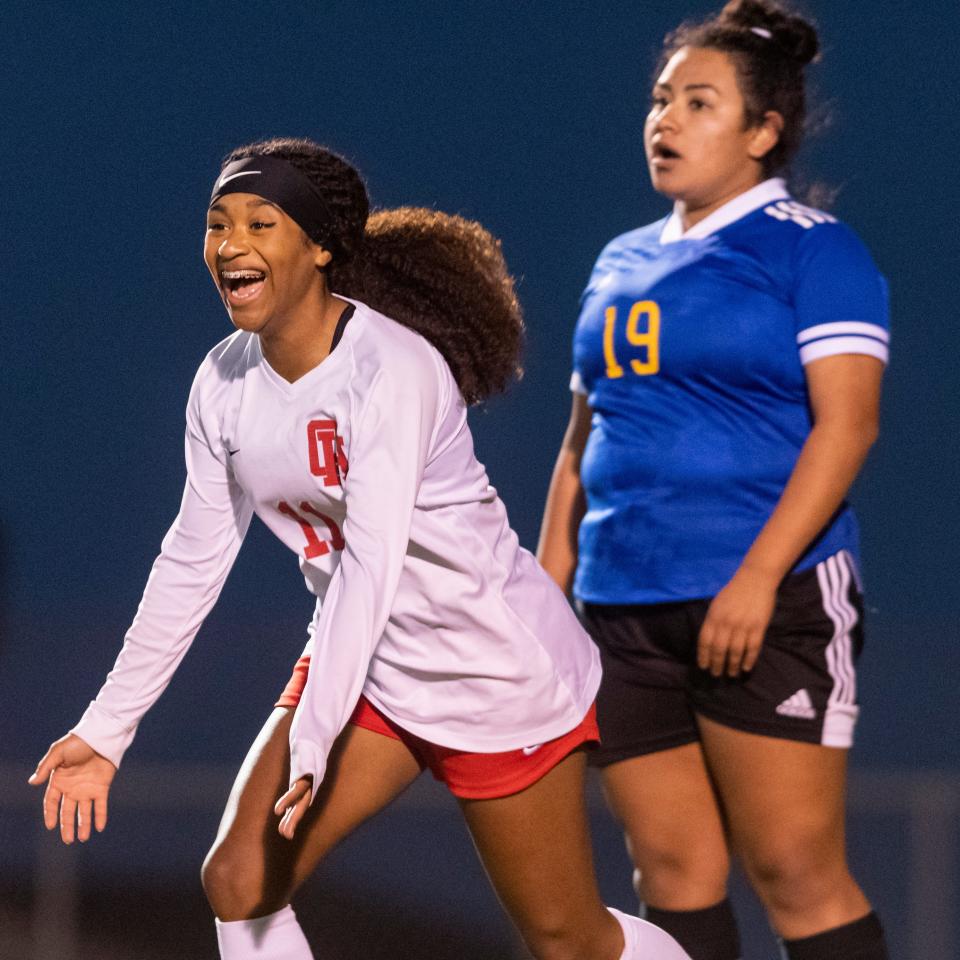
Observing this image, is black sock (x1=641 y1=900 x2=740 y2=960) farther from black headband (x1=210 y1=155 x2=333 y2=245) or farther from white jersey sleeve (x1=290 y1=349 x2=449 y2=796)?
black headband (x1=210 y1=155 x2=333 y2=245)

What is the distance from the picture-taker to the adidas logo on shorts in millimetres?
1842

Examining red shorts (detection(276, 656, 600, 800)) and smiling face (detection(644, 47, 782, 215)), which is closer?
red shorts (detection(276, 656, 600, 800))

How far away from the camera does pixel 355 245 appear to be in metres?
1.84

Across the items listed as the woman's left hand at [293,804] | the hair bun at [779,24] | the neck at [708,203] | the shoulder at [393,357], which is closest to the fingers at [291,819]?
the woman's left hand at [293,804]

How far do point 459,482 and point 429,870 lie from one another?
2.34 m

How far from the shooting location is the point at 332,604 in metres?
1.62

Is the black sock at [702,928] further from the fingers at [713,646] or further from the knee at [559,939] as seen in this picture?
the fingers at [713,646]

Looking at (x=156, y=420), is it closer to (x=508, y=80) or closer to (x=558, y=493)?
(x=508, y=80)

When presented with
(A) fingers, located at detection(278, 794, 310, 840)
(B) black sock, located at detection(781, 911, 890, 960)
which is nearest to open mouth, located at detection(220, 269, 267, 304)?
(A) fingers, located at detection(278, 794, 310, 840)

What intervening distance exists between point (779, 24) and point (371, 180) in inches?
91.5

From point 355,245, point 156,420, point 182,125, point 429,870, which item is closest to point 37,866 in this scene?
point 429,870

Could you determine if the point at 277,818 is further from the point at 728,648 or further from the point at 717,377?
the point at 717,377

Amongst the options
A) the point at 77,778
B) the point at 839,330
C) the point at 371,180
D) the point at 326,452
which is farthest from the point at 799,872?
the point at 371,180

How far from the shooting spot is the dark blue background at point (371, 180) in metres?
4.23
